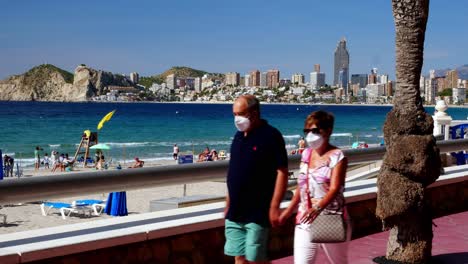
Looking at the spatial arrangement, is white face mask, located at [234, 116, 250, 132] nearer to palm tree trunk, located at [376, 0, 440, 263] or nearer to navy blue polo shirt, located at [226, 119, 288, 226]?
navy blue polo shirt, located at [226, 119, 288, 226]

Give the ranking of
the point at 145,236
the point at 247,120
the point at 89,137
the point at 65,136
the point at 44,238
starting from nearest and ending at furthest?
the point at 247,120
the point at 44,238
the point at 145,236
the point at 89,137
the point at 65,136

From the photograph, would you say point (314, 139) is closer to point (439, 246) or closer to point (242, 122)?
point (242, 122)

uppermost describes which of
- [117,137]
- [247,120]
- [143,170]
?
[247,120]

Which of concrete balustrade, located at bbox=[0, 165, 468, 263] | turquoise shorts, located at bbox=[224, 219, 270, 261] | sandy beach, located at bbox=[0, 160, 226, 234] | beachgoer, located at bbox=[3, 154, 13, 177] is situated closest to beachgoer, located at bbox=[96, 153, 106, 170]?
beachgoer, located at bbox=[3, 154, 13, 177]

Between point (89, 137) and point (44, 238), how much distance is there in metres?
36.3

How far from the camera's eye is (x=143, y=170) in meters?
6.07

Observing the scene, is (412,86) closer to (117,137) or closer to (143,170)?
(143,170)

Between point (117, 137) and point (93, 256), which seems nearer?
point (93, 256)

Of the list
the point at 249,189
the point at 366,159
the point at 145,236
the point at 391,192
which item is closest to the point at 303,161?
the point at 249,189

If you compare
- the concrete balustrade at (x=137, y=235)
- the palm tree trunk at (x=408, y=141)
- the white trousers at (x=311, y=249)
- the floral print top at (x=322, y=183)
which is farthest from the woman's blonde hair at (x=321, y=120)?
the palm tree trunk at (x=408, y=141)

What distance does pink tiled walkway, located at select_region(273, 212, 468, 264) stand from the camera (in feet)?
22.2

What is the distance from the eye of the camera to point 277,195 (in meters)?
4.42

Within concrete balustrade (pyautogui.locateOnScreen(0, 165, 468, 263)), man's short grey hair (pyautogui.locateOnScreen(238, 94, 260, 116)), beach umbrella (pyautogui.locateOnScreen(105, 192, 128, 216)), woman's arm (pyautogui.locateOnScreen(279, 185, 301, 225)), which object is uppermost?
man's short grey hair (pyautogui.locateOnScreen(238, 94, 260, 116))

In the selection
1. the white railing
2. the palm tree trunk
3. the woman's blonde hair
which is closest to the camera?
the woman's blonde hair
